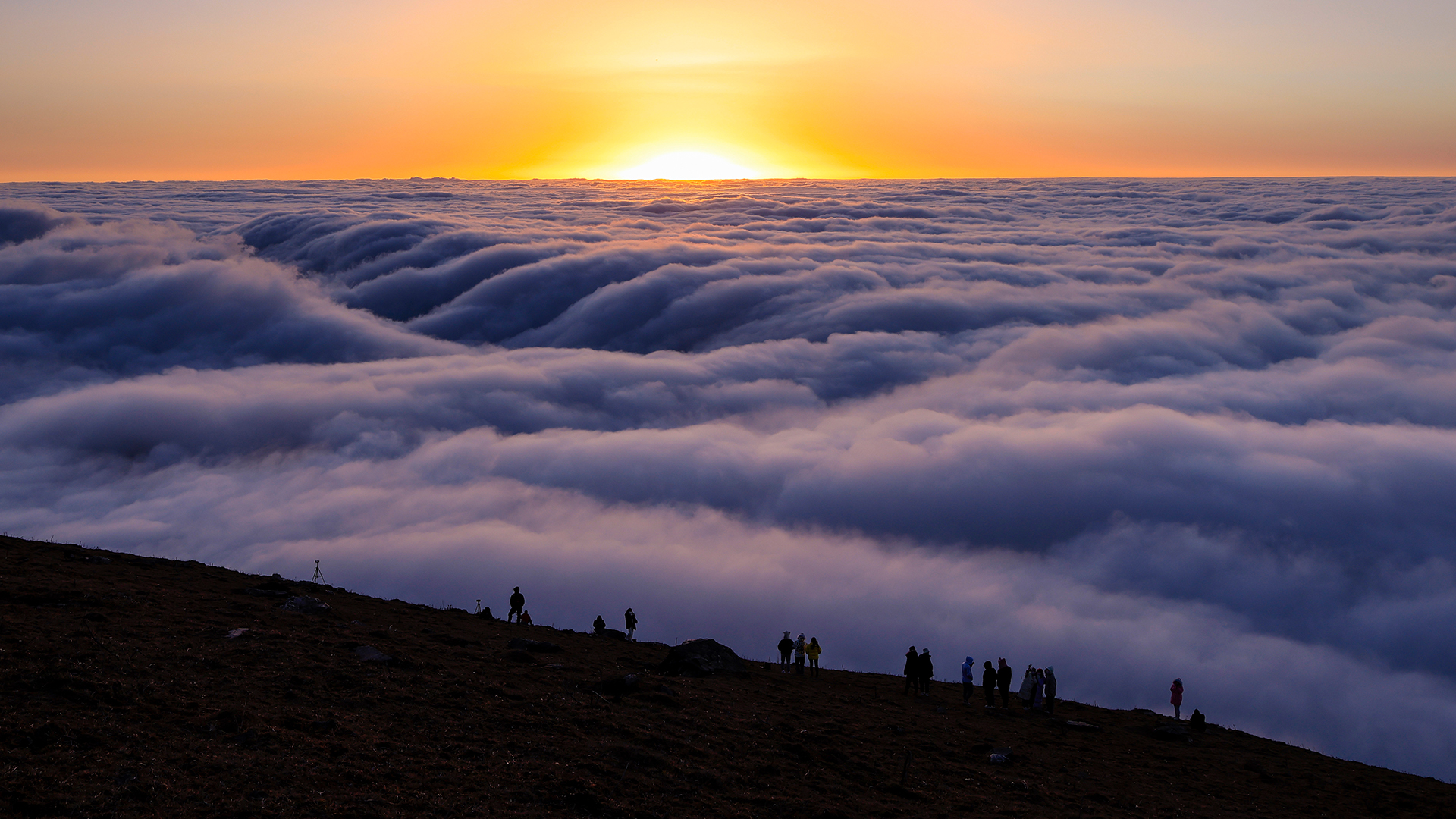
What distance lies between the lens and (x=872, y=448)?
112 meters

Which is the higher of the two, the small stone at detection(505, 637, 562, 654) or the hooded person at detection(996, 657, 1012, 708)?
the hooded person at detection(996, 657, 1012, 708)

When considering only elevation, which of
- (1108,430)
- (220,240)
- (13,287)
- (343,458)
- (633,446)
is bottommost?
(343,458)

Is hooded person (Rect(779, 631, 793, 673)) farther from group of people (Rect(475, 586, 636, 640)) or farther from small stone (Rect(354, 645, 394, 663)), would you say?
small stone (Rect(354, 645, 394, 663))

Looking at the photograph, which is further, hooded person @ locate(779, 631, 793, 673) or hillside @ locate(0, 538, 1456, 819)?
hooded person @ locate(779, 631, 793, 673)

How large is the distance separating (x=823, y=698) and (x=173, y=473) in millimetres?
122021

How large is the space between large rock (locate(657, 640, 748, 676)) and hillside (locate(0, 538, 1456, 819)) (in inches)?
21.8

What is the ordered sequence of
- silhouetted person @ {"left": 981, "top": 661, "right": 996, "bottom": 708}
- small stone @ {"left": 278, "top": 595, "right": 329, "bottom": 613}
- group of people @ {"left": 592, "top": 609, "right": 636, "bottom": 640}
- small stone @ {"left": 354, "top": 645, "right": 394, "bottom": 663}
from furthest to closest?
group of people @ {"left": 592, "top": 609, "right": 636, "bottom": 640}
silhouetted person @ {"left": 981, "top": 661, "right": 996, "bottom": 708}
small stone @ {"left": 278, "top": 595, "right": 329, "bottom": 613}
small stone @ {"left": 354, "top": 645, "right": 394, "bottom": 663}

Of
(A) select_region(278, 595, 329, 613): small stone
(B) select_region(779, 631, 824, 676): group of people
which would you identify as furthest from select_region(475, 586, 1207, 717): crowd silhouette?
(A) select_region(278, 595, 329, 613): small stone

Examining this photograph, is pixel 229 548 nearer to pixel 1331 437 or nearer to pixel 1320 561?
pixel 1320 561

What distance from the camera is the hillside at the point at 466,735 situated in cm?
1276

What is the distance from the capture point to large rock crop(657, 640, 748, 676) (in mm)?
23688

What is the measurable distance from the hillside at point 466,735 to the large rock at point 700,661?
1.82 ft

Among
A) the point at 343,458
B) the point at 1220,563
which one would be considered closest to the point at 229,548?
the point at 343,458

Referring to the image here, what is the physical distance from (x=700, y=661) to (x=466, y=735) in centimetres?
940
